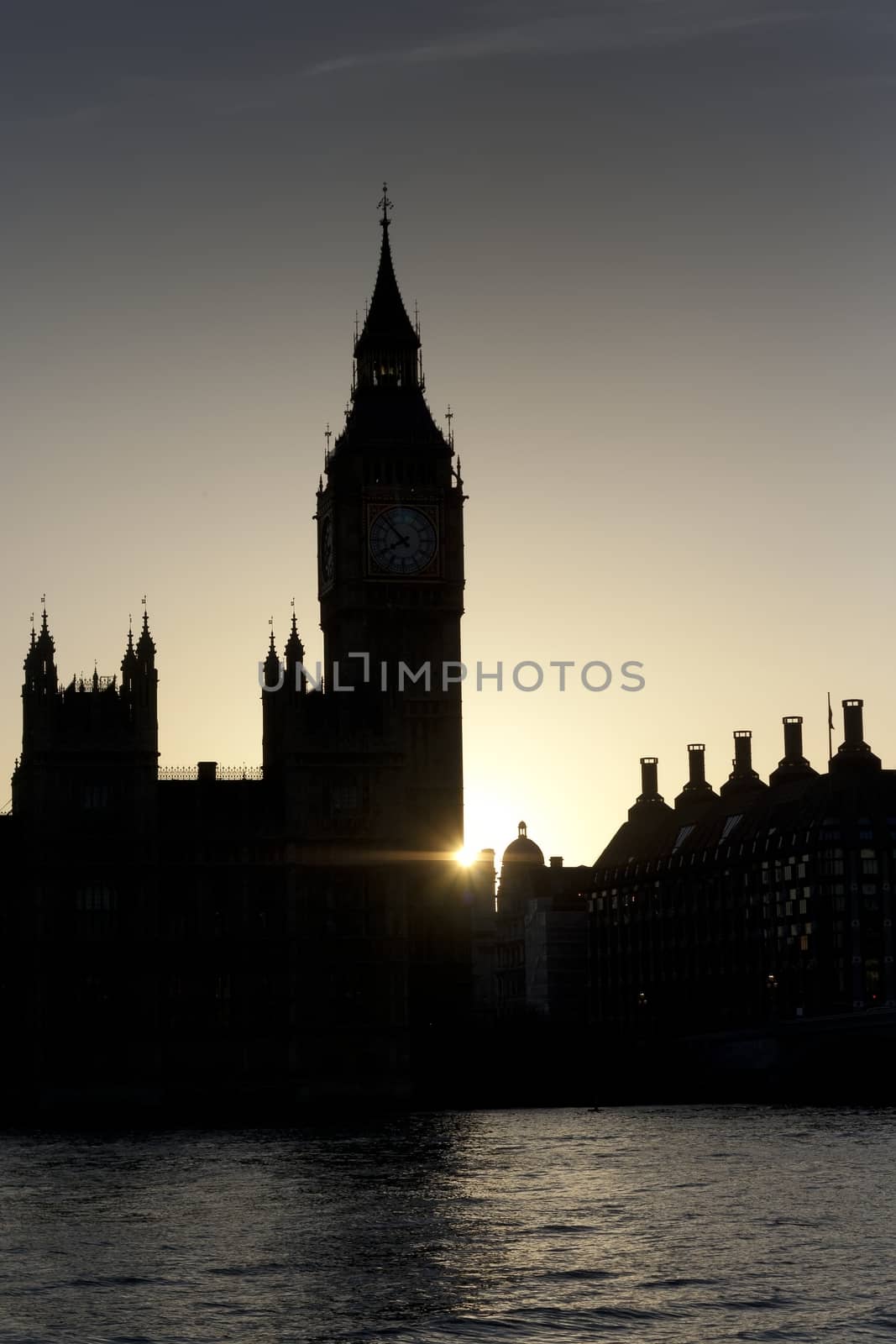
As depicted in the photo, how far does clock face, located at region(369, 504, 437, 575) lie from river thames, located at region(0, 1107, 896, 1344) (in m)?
66.6

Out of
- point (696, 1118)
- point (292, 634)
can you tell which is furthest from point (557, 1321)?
point (292, 634)

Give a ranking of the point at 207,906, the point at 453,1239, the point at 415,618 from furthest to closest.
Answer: the point at 415,618
the point at 207,906
the point at 453,1239

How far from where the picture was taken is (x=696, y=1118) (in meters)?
156

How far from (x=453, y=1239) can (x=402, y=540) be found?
112951mm

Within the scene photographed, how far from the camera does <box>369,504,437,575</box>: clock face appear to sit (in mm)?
197625

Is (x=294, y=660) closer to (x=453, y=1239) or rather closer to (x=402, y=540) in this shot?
(x=402, y=540)

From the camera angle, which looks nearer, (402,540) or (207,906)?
(207,906)

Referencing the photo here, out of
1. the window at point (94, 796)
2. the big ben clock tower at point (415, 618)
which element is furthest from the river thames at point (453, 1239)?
the big ben clock tower at point (415, 618)

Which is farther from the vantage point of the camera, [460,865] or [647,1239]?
[460,865]

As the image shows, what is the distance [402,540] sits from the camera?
19850cm

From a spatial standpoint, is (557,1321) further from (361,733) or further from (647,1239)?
(361,733)

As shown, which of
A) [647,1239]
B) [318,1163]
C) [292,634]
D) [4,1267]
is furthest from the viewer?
[292,634]

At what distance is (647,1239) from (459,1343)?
21.9 metres

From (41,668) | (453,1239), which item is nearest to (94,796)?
(41,668)
